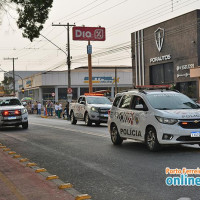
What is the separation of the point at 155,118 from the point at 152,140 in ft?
2.09

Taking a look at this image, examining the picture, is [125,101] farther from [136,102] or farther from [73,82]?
[73,82]

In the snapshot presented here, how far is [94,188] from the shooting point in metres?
7.25

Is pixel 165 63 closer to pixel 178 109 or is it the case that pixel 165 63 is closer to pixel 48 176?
pixel 178 109

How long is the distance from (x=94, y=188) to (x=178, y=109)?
16.6 feet

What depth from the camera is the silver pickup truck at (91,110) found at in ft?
80.2

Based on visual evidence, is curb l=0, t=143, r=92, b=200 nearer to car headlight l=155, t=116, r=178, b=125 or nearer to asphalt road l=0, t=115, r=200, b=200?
asphalt road l=0, t=115, r=200, b=200

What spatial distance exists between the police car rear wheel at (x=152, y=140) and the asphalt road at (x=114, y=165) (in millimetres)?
233

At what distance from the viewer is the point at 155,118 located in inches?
443

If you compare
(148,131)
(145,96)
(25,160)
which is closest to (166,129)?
(148,131)

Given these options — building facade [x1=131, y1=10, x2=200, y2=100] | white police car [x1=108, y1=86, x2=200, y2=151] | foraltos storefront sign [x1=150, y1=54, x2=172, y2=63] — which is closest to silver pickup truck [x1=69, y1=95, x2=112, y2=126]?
white police car [x1=108, y1=86, x2=200, y2=151]

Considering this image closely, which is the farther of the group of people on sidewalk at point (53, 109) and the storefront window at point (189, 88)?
the storefront window at point (189, 88)

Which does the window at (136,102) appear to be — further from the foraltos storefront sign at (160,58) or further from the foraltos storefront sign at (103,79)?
the foraltos storefront sign at (103,79)

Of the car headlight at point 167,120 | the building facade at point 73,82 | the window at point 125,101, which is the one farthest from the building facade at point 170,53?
the car headlight at point 167,120

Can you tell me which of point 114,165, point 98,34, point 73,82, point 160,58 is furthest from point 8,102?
point 73,82
